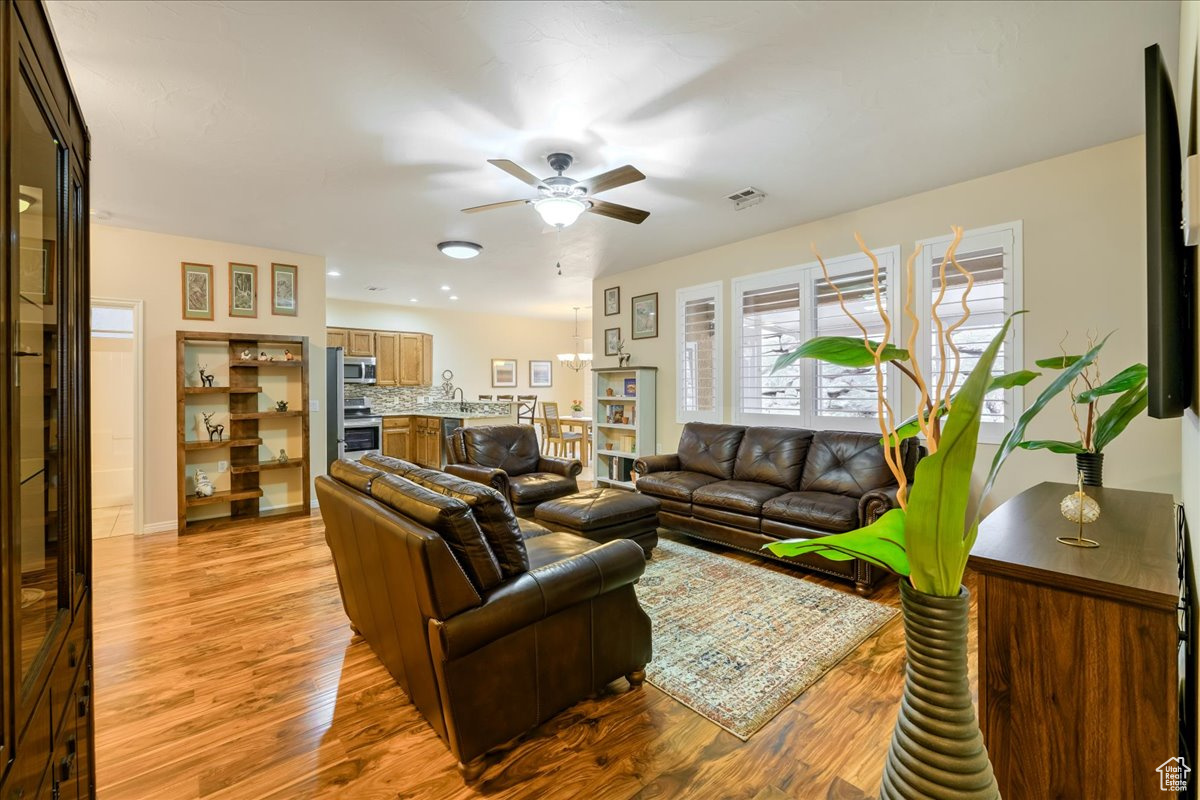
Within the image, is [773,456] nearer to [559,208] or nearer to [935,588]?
[559,208]

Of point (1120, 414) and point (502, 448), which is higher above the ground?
point (1120, 414)

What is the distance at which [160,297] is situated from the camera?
4582mm

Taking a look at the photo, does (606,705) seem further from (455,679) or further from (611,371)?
(611,371)

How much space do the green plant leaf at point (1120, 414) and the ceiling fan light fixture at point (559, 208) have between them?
259 cm

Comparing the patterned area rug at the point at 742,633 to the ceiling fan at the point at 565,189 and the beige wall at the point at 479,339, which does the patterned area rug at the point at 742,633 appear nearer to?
the ceiling fan at the point at 565,189

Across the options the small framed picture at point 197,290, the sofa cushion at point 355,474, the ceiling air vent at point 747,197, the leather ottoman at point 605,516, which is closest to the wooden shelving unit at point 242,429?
the small framed picture at point 197,290

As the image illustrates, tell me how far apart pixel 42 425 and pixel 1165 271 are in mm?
2566

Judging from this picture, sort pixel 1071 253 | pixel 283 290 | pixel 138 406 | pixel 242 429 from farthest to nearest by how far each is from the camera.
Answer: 1. pixel 283 290
2. pixel 242 429
3. pixel 138 406
4. pixel 1071 253

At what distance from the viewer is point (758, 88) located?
2.39 meters

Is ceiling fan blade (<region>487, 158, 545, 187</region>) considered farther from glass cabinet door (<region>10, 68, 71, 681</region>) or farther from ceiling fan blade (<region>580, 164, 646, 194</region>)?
glass cabinet door (<region>10, 68, 71, 681</region>)

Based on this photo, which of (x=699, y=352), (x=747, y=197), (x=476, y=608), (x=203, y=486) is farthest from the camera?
(x=699, y=352)

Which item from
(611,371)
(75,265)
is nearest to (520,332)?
(611,371)

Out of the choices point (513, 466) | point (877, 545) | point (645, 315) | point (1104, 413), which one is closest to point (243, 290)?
point (513, 466)

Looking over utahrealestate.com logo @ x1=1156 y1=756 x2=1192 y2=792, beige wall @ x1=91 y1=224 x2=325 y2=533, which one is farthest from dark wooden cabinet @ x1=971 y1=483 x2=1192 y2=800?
beige wall @ x1=91 y1=224 x2=325 y2=533
